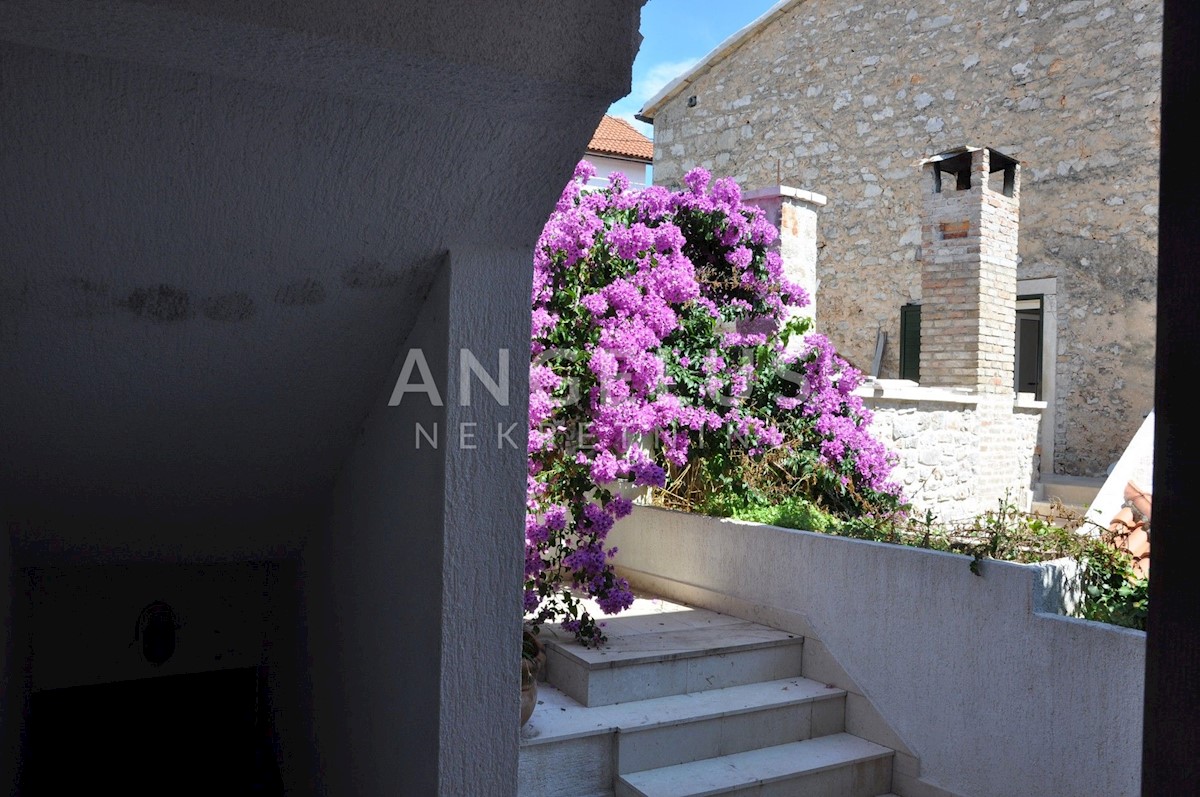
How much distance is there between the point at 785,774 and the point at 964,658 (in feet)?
3.17

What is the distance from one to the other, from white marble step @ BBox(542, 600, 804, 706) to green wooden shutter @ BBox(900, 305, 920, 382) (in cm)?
639

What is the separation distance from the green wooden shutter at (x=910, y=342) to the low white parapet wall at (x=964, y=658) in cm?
621

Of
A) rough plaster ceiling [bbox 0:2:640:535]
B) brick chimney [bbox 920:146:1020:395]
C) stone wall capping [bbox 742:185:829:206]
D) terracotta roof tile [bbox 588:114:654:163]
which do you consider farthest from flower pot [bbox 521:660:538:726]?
terracotta roof tile [bbox 588:114:654:163]

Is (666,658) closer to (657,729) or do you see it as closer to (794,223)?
(657,729)

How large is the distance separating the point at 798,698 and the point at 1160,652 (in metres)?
3.40

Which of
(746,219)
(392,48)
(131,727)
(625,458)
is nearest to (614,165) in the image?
(746,219)

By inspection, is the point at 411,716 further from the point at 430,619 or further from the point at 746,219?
the point at 746,219

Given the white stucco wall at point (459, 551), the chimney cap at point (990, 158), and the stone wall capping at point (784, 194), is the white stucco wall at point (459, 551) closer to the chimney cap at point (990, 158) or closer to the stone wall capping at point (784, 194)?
the stone wall capping at point (784, 194)

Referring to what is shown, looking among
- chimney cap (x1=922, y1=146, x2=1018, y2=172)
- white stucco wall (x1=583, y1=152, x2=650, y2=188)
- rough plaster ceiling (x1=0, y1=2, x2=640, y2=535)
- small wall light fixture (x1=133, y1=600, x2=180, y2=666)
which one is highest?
white stucco wall (x1=583, y1=152, x2=650, y2=188)

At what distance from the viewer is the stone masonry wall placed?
967 centimetres

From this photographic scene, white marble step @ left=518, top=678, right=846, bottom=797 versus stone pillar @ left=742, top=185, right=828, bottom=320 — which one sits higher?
stone pillar @ left=742, top=185, right=828, bottom=320

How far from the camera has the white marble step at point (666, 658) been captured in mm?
4340

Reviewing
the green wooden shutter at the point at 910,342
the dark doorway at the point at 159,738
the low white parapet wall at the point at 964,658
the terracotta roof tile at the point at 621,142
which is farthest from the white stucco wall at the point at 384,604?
the terracotta roof tile at the point at 621,142

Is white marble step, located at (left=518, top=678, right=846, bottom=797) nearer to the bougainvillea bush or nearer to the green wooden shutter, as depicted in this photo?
the bougainvillea bush
